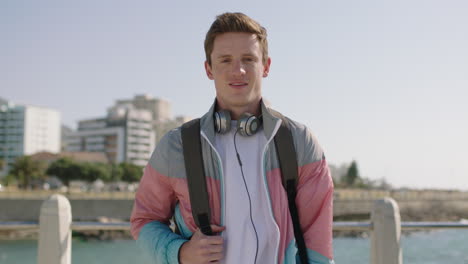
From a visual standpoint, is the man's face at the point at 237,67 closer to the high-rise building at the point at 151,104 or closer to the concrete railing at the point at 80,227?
the concrete railing at the point at 80,227

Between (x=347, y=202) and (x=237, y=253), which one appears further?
(x=347, y=202)

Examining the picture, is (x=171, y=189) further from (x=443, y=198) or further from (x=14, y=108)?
(x=14, y=108)

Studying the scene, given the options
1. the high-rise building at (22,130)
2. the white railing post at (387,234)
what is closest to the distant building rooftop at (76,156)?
the high-rise building at (22,130)

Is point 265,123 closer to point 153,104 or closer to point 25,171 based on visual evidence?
point 25,171

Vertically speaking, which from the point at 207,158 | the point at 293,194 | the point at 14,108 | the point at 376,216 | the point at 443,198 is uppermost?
the point at 14,108

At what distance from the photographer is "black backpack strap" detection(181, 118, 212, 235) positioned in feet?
5.10

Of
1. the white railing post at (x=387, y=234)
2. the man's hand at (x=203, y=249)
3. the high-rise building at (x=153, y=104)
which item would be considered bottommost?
the white railing post at (x=387, y=234)

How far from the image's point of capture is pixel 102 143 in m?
91.4

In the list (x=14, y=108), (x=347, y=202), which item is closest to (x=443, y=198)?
(x=347, y=202)

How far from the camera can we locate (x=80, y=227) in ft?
10.6

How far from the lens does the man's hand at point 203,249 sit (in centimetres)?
150

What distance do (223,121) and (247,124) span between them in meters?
0.09

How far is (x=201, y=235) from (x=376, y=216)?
6.58ft

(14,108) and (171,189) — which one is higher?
(14,108)
